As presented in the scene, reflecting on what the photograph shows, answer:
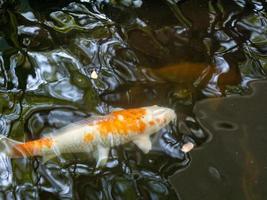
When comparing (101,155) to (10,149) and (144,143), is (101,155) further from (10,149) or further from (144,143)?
(10,149)

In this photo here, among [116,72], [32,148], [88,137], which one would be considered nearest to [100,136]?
[88,137]

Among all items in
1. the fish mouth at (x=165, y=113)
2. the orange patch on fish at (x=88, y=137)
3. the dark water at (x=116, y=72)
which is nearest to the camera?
the dark water at (x=116, y=72)

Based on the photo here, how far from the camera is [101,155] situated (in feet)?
10.0

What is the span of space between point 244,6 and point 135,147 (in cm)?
193

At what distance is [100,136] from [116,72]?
2.37ft

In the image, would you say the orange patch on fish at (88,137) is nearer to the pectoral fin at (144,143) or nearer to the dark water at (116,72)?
the dark water at (116,72)

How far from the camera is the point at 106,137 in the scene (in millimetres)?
3102

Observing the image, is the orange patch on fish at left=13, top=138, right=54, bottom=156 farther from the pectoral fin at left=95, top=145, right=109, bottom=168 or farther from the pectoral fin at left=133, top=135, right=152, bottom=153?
the pectoral fin at left=133, top=135, right=152, bottom=153

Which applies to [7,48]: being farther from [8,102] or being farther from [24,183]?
[24,183]

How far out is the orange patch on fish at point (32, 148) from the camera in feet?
9.80

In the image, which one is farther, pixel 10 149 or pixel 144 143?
pixel 144 143

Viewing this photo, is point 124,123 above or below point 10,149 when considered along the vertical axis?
above

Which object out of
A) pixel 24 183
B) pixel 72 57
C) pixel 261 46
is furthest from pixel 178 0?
pixel 24 183

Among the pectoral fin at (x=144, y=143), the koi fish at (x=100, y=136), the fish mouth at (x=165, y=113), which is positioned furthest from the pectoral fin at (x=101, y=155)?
the fish mouth at (x=165, y=113)
